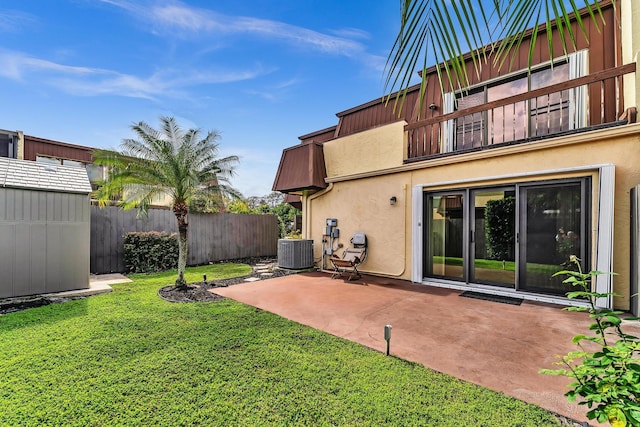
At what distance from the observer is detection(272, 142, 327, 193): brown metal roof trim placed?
952cm

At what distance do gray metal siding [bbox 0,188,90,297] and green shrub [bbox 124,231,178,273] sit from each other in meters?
2.40

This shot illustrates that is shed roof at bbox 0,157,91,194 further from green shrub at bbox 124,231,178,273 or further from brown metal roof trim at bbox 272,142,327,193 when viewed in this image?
brown metal roof trim at bbox 272,142,327,193

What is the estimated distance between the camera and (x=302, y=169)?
9.78 meters

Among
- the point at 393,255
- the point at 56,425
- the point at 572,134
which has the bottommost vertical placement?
the point at 56,425

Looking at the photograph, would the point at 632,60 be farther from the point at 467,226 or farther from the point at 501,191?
the point at 467,226

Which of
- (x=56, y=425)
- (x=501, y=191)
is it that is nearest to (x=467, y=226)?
(x=501, y=191)

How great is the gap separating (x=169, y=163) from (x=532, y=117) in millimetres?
8361

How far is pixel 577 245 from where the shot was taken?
5562mm

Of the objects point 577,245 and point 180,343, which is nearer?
point 180,343

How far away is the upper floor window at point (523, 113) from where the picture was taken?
20.1 ft

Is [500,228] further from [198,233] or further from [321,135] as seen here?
[198,233]

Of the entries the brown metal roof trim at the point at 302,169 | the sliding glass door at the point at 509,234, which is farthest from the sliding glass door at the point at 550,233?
the brown metal roof trim at the point at 302,169

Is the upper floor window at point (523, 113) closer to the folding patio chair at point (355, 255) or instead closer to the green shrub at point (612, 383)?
the folding patio chair at point (355, 255)

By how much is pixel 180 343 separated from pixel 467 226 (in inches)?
245
